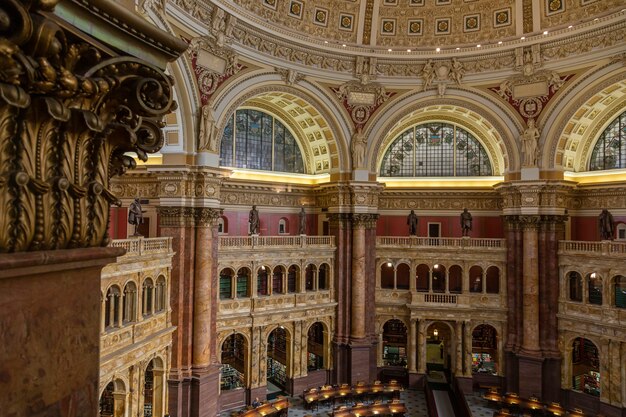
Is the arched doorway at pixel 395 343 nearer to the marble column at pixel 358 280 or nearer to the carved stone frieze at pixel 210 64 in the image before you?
the marble column at pixel 358 280

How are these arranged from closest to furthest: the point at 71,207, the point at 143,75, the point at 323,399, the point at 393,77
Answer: the point at 71,207 < the point at 143,75 < the point at 323,399 < the point at 393,77

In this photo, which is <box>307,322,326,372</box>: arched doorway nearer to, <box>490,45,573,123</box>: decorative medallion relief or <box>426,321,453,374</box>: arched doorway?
<box>426,321,453,374</box>: arched doorway

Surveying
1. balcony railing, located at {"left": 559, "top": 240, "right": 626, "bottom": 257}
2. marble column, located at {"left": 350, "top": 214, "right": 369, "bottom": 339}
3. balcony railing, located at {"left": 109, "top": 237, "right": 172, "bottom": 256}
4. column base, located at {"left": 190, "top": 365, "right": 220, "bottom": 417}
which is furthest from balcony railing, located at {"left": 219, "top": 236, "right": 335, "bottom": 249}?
balcony railing, located at {"left": 559, "top": 240, "right": 626, "bottom": 257}

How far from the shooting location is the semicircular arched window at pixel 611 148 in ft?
86.7

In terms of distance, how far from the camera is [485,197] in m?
29.3

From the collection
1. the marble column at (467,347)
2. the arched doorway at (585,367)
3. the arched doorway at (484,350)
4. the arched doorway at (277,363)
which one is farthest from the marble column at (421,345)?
the arched doorway at (585,367)

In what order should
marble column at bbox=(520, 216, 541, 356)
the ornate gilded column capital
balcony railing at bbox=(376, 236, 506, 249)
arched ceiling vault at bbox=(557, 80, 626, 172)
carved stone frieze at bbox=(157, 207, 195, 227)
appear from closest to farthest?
carved stone frieze at bbox=(157, 207, 195, 227) → the ornate gilded column capital → arched ceiling vault at bbox=(557, 80, 626, 172) → marble column at bbox=(520, 216, 541, 356) → balcony railing at bbox=(376, 236, 506, 249)

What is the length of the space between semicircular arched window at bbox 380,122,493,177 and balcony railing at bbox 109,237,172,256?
1664cm

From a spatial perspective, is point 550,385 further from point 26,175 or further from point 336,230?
point 26,175

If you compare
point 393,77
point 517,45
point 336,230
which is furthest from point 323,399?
point 517,45

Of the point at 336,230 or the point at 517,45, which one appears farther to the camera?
the point at 336,230

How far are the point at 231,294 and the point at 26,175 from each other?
22396 mm

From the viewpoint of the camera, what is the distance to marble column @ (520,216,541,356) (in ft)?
82.5

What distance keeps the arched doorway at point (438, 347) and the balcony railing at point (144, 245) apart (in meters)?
19.3
